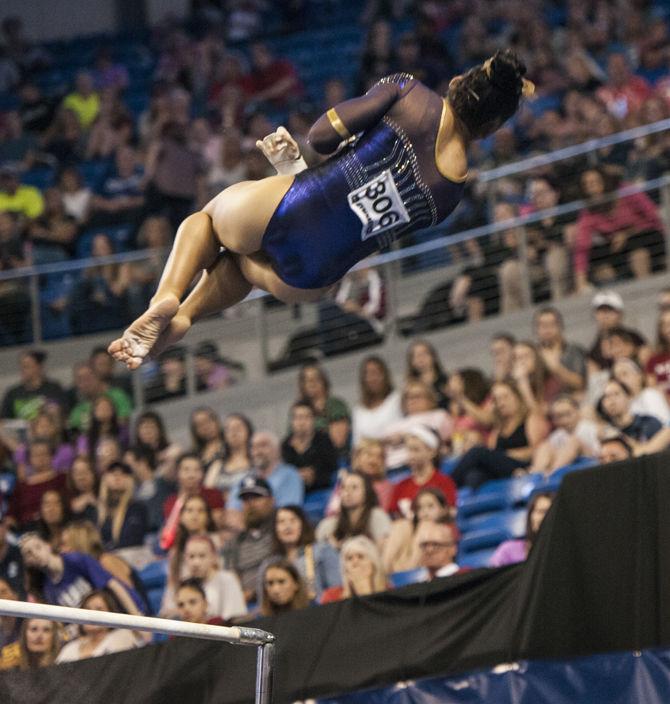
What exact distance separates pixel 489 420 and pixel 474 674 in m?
2.95

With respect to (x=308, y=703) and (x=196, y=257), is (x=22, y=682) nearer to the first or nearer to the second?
(x=308, y=703)

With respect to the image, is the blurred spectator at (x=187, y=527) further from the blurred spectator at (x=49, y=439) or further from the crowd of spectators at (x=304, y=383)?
the blurred spectator at (x=49, y=439)

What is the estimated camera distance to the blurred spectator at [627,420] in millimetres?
7375

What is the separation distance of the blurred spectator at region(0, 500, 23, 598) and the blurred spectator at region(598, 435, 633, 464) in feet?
9.89

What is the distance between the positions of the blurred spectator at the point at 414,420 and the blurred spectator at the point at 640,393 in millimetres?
1177

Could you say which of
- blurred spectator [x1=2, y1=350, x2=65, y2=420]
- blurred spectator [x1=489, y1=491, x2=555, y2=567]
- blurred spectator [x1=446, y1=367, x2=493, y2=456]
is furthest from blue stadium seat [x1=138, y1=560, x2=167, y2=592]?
blurred spectator [x1=2, y1=350, x2=65, y2=420]

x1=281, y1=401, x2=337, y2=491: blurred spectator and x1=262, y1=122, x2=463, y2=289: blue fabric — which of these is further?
x1=281, y1=401, x2=337, y2=491: blurred spectator

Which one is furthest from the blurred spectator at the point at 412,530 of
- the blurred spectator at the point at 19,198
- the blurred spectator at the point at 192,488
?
the blurred spectator at the point at 19,198

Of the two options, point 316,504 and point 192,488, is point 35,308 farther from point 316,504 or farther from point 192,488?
point 316,504

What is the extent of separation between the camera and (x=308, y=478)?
29.4 feet

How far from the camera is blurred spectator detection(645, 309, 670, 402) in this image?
8068 millimetres

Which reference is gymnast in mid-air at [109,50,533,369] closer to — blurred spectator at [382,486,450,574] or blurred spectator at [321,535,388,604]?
blurred spectator at [321,535,388,604]

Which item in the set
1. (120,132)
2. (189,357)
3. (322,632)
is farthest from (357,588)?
(120,132)

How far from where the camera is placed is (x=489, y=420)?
8523 mm
